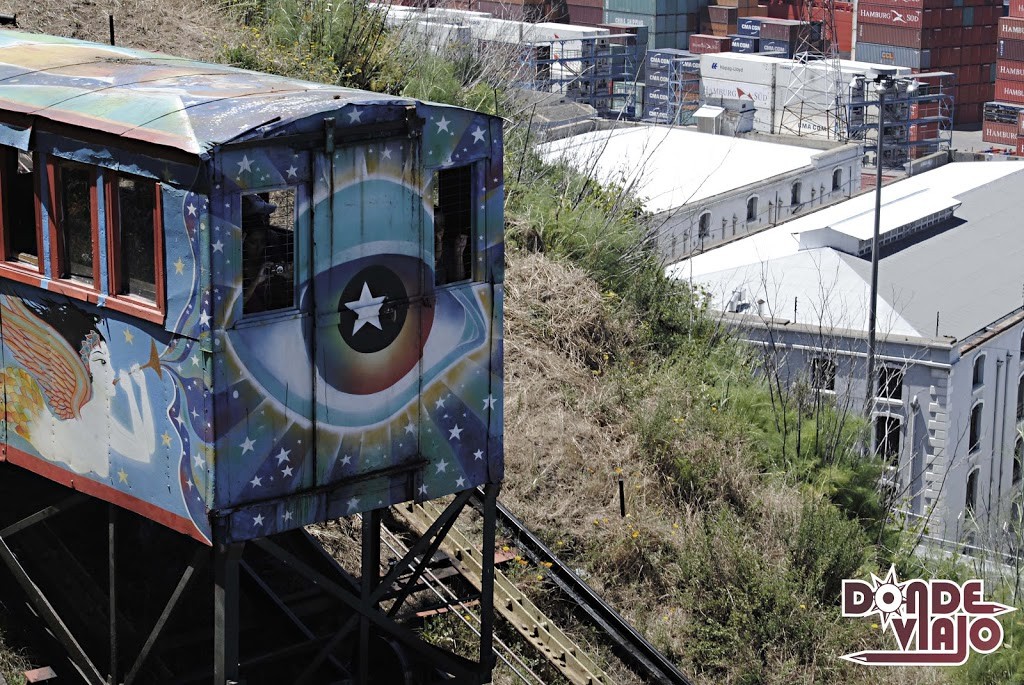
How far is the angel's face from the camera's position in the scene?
26.9ft

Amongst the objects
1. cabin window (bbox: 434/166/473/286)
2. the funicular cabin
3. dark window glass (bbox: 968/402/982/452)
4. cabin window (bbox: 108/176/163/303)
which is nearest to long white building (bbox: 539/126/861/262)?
dark window glass (bbox: 968/402/982/452)

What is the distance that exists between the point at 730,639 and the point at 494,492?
11.7 feet

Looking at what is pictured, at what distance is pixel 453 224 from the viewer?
8812 mm

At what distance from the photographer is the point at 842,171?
2356 inches

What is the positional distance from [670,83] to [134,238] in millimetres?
68201

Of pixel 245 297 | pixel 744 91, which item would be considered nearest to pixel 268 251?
pixel 245 297

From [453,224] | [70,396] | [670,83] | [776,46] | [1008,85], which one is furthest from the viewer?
[776,46]

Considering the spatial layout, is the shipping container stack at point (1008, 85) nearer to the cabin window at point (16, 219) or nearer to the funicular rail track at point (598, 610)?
the funicular rail track at point (598, 610)

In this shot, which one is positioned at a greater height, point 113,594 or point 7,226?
point 7,226

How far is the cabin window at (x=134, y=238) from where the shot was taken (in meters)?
7.82

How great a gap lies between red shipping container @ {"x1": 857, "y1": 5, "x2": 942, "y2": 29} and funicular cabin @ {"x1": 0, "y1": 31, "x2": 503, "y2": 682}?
300 feet

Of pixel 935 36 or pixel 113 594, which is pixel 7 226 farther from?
pixel 935 36

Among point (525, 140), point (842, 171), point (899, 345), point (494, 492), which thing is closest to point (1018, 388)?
point (899, 345)

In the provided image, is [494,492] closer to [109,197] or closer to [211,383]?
[211,383]
